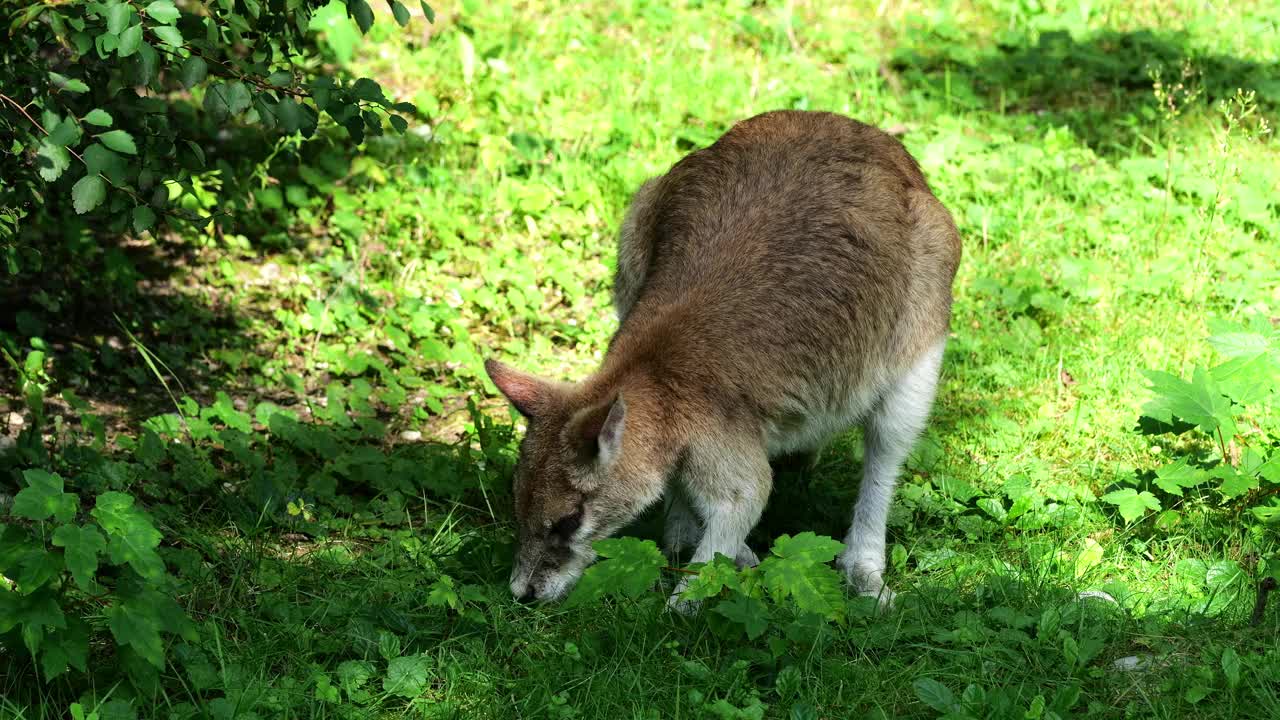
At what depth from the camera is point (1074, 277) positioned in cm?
660

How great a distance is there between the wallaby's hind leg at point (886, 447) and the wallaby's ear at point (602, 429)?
44.9 inches

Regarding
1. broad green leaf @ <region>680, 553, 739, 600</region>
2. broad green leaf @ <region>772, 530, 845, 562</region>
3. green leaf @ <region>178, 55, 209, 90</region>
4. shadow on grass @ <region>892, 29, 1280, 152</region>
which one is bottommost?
shadow on grass @ <region>892, 29, 1280, 152</region>

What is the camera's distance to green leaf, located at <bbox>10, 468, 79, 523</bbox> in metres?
3.53

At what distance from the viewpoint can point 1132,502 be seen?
15.6 ft

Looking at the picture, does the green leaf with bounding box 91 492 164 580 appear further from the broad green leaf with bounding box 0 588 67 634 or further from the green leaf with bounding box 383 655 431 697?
A: the green leaf with bounding box 383 655 431 697

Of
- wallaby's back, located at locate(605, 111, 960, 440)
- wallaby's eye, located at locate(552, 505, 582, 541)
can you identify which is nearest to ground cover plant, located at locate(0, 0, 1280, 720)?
wallaby's eye, located at locate(552, 505, 582, 541)

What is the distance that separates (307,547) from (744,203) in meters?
Result: 1.98

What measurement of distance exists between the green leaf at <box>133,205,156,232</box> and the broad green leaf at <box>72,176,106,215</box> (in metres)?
0.22

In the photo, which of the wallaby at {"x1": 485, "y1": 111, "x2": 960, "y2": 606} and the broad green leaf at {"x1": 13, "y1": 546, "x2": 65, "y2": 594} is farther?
the wallaby at {"x1": 485, "y1": 111, "x2": 960, "y2": 606}

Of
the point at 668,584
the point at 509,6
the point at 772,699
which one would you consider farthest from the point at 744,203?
the point at 509,6

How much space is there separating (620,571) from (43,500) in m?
1.54

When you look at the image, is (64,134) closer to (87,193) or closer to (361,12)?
(87,193)

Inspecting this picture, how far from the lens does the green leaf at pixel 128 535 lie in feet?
11.6

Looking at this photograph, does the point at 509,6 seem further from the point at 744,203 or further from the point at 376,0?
the point at 744,203
